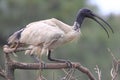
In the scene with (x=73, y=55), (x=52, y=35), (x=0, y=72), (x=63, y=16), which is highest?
(x=63, y=16)

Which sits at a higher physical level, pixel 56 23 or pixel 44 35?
pixel 56 23

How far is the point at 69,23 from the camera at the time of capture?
28.8 metres

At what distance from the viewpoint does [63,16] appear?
3161 centimetres

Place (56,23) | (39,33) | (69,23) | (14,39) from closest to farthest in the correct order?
1. (14,39)
2. (39,33)
3. (56,23)
4. (69,23)

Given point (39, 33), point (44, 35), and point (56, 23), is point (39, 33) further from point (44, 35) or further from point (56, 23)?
point (56, 23)

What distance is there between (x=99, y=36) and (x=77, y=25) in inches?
730

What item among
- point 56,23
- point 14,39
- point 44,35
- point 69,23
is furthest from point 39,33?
point 69,23

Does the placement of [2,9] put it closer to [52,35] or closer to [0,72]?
[52,35]

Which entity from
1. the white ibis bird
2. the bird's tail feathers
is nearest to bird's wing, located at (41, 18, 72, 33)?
the white ibis bird

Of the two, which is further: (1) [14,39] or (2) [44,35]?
(2) [44,35]

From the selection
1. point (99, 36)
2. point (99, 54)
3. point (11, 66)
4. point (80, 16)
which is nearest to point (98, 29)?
point (99, 36)

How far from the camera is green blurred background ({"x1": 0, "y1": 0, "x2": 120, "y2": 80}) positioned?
2365 cm

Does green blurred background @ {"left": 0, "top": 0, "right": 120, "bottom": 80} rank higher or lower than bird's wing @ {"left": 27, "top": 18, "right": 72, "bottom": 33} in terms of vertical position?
higher

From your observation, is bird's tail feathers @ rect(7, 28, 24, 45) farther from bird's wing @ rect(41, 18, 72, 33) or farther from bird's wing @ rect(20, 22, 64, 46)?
bird's wing @ rect(41, 18, 72, 33)
